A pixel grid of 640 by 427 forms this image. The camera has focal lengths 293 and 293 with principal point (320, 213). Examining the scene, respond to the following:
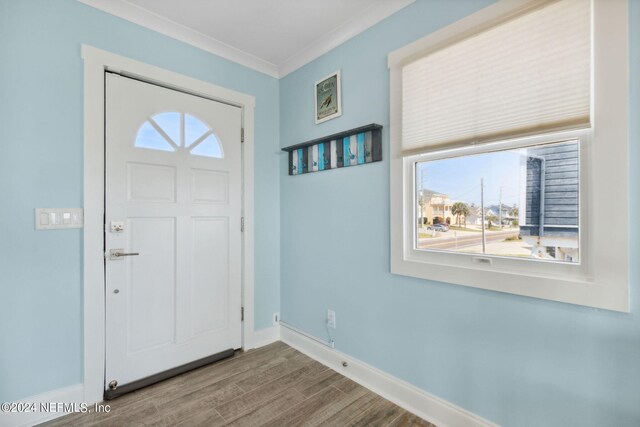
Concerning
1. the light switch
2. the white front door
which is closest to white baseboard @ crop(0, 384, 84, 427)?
the white front door

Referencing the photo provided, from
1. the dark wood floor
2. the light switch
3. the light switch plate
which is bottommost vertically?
the dark wood floor

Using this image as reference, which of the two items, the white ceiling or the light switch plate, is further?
the white ceiling

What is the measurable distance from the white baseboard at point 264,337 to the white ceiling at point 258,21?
2.40 m

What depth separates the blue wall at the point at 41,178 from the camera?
1.61 metres

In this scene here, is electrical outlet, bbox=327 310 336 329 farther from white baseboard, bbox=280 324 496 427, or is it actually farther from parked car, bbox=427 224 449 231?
parked car, bbox=427 224 449 231

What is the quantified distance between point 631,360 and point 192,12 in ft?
9.77

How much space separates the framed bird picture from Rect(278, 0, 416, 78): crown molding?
0.80 ft

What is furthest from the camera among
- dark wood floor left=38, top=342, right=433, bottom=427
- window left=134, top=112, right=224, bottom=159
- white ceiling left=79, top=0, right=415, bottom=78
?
window left=134, top=112, right=224, bottom=159

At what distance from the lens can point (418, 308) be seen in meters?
1.77

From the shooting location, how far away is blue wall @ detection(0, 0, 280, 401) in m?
1.61

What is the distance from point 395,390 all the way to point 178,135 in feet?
7.65

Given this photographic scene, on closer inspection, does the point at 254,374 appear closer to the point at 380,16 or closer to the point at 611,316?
the point at 611,316

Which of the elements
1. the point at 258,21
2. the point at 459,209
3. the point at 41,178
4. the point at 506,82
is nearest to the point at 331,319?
the point at 459,209

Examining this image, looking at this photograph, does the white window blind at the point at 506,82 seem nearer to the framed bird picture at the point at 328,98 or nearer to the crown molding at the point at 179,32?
the framed bird picture at the point at 328,98
